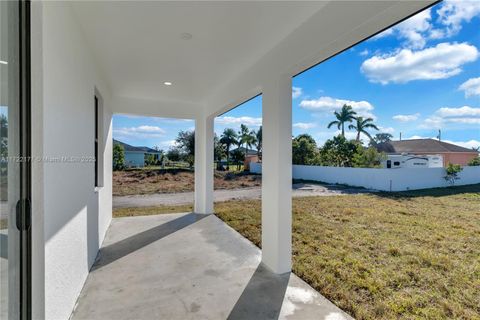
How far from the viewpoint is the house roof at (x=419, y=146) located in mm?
14190

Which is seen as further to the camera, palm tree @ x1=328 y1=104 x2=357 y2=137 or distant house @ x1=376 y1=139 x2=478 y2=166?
palm tree @ x1=328 y1=104 x2=357 y2=137

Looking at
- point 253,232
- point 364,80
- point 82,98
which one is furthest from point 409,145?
point 82,98

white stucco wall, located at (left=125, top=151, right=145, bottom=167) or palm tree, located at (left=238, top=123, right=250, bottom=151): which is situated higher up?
palm tree, located at (left=238, top=123, right=250, bottom=151)

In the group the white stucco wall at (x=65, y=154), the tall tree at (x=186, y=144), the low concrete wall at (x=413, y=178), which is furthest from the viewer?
the tall tree at (x=186, y=144)

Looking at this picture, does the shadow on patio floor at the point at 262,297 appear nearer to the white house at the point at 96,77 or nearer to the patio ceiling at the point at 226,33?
the white house at the point at 96,77

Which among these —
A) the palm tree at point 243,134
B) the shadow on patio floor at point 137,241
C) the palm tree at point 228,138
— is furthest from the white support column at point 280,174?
the palm tree at point 243,134

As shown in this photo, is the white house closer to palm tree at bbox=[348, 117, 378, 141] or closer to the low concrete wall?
the low concrete wall

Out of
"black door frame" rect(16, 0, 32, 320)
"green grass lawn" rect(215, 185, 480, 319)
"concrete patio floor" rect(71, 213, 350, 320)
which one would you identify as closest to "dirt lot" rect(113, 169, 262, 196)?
"green grass lawn" rect(215, 185, 480, 319)

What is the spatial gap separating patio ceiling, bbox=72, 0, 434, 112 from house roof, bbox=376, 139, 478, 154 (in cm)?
1489

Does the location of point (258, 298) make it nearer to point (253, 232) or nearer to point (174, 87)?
point (253, 232)

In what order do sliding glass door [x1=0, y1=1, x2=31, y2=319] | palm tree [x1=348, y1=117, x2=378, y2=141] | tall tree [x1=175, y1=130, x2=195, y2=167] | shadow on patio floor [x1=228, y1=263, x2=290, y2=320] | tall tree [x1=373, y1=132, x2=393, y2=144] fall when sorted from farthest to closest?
palm tree [x1=348, y1=117, x2=378, y2=141] < tall tree [x1=373, y1=132, x2=393, y2=144] < tall tree [x1=175, y1=130, x2=195, y2=167] < shadow on patio floor [x1=228, y1=263, x2=290, y2=320] < sliding glass door [x1=0, y1=1, x2=31, y2=319]

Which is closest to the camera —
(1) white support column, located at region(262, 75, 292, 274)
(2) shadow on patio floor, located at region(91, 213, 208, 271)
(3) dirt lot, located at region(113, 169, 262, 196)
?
(1) white support column, located at region(262, 75, 292, 274)

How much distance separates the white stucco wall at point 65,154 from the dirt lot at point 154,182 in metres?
6.36

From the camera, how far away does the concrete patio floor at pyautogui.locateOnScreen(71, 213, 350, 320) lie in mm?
2133
